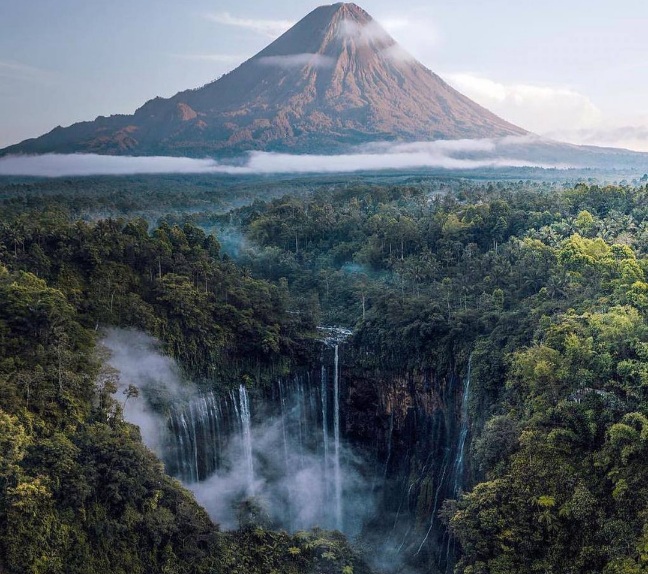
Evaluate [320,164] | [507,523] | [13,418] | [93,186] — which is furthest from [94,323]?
[320,164]

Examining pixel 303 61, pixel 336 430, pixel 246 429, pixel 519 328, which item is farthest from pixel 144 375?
pixel 303 61

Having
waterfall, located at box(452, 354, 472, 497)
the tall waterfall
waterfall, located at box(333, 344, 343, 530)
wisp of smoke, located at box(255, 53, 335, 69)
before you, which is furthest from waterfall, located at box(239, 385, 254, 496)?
wisp of smoke, located at box(255, 53, 335, 69)

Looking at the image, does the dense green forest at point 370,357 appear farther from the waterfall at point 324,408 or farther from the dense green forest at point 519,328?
the waterfall at point 324,408

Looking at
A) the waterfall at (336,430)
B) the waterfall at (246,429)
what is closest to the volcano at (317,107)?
the waterfall at (336,430)

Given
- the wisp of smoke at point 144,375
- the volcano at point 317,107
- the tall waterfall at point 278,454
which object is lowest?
the tall waterfall at point 278,454

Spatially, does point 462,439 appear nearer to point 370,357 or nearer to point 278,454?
point 370,357

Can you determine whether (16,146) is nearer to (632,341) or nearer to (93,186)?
(93,186)
